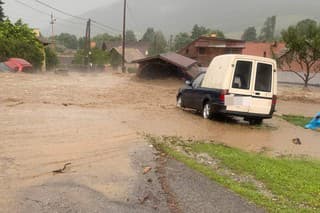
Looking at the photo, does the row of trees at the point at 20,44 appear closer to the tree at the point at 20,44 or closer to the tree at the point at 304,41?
the tree at the point at 20,44

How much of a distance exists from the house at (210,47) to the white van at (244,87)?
159 feet

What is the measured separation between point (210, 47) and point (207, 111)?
1952 inches

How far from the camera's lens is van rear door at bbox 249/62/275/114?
14.0 meters

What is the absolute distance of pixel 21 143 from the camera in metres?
8.62

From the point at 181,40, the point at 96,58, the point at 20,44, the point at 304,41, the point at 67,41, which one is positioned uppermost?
the point at 181,40

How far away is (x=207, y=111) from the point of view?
14.8 meters

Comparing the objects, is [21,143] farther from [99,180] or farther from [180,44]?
[180,44]

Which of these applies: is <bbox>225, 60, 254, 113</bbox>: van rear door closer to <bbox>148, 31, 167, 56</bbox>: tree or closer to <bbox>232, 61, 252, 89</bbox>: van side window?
<bbox>232, 61, 252, 89</bbox>: van side window

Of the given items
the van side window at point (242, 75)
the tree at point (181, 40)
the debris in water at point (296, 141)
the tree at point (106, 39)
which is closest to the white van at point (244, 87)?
the van side window at point (242, 75)

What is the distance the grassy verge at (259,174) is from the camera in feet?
19.4

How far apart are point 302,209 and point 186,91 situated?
1134 cm

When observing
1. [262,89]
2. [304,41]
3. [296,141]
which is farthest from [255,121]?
[304,41]

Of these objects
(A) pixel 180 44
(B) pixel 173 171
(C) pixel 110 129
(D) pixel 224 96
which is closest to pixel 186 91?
(D) pixel 224 96

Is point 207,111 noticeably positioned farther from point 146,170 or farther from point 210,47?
point 210,47
